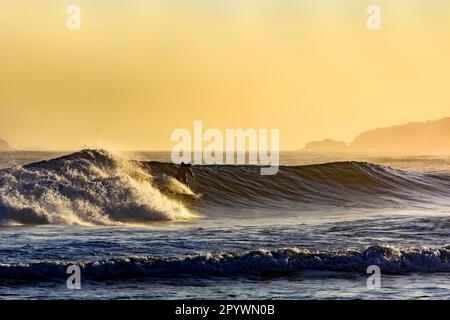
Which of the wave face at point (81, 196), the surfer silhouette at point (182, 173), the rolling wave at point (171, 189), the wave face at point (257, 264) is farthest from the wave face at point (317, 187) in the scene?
the wave face at point (257, 264)

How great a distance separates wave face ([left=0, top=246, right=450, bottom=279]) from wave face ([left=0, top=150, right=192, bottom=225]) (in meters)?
7.41

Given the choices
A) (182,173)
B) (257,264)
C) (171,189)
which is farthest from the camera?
(182,173)

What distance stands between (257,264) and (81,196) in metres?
11.2

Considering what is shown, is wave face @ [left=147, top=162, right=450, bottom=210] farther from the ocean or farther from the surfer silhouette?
the surfer silhouette

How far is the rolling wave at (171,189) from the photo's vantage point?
2408 centimetres

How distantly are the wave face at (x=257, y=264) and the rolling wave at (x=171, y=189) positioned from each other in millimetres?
7400

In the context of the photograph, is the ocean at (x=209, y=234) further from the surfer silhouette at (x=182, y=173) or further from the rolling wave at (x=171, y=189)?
the surfer silhouette at (x=182, y=173)

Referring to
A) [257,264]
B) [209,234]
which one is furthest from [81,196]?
[257,264]

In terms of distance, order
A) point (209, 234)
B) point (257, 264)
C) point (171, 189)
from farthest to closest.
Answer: point (171, 189) → point (209, 234) → point (257, 264)

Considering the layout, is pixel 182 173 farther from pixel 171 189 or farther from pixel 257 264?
pixel 257 264

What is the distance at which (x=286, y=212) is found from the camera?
27688mm

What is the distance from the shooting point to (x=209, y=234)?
19734 millimetres
